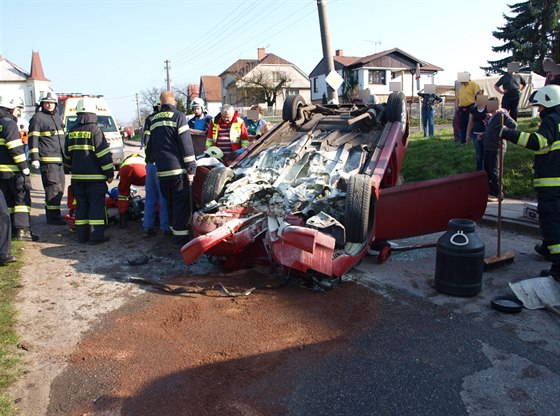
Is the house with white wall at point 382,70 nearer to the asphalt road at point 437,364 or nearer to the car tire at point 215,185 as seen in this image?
the car tire at point 215,185

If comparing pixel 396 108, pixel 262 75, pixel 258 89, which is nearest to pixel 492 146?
pixel 396 108

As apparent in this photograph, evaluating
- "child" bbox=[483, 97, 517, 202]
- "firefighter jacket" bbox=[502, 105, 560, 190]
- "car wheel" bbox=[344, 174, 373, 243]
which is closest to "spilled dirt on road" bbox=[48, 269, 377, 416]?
"car wheel" bbox=[344, 174, 373, 243]

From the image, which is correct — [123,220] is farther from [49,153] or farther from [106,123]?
[106,123]

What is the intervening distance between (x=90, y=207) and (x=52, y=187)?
1604 millimetres

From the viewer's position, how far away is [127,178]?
7.01m

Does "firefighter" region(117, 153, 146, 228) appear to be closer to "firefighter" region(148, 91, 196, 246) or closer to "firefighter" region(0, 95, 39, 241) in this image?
"firefighter" region(148, 91, 196, 246)

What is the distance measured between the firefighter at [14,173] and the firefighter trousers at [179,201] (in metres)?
2.18

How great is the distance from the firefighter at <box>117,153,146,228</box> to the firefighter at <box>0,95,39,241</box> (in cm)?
120

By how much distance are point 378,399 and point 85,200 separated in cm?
500

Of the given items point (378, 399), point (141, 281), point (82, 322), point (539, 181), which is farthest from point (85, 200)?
point (539, 181)

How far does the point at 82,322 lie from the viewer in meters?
4.00

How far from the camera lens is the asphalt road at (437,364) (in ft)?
8.87

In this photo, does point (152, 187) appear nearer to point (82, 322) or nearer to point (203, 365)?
point (82, 322)

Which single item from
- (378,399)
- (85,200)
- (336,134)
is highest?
(336,134)
